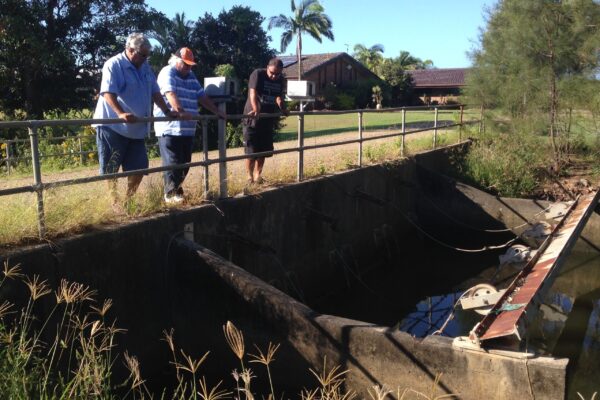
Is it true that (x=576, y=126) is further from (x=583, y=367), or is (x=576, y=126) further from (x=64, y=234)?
(x=64, y=234)

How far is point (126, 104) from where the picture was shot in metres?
5.40

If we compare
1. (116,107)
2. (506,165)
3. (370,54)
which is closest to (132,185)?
(116,107)

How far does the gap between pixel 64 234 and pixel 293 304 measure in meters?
1.91

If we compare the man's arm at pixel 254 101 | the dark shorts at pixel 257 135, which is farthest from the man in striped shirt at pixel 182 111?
the dark shorts at pixel 257 135

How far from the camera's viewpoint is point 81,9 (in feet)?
67.3

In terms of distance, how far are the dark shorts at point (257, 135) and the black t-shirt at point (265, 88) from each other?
18 centimetres

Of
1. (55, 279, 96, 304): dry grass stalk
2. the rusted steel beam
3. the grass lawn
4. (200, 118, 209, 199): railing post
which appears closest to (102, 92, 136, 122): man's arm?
(200, 118, 209, 199): railing post

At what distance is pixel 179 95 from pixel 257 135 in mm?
1653

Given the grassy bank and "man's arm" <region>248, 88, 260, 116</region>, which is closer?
the grassy bank

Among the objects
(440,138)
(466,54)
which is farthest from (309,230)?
(466,54)

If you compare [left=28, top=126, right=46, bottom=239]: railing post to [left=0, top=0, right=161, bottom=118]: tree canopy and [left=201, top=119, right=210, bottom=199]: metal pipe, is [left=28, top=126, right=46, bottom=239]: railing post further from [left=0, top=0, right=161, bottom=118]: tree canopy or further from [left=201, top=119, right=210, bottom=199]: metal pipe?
[left=0, top=0, right=161, bottom=118]: tree canopy

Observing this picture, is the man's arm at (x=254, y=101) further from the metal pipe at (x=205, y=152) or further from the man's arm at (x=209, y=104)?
the metal pipe at (x=205, y=152)

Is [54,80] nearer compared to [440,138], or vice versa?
[440,138]

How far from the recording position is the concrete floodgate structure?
4311 millimetres
